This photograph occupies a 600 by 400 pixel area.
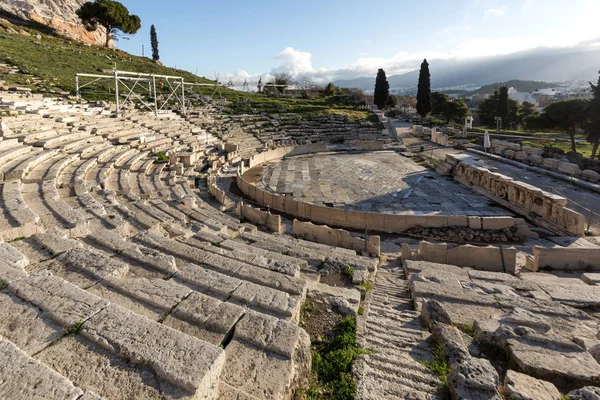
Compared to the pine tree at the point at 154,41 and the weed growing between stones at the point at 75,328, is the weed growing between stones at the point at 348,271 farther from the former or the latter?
the pine tree at the point at 154,41

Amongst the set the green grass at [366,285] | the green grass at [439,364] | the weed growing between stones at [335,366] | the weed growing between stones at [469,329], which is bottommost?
the green grass at [366,285]

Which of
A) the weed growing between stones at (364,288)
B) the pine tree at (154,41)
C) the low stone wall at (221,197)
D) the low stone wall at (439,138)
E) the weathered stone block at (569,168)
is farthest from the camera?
the pine tree at (154,41)

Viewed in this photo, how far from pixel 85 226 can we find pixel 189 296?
3922 mm

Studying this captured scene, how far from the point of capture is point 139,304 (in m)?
4.06

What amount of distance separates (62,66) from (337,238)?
39174 millimetres

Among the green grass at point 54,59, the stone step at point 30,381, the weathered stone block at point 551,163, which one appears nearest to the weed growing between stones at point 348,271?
the stone step at point 30,381

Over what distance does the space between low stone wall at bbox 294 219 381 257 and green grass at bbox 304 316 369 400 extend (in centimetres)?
536

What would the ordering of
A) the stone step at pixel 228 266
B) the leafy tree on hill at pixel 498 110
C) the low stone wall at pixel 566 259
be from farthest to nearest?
the leafy tree on hill at pixel 498 110 < the low stone wall at pixel 566 259 < the stone step at pixel 228 266

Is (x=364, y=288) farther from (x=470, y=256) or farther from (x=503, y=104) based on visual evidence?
(x=503, y=104)

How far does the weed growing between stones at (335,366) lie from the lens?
3.34 m

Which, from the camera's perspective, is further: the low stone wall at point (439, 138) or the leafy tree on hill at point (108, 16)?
the leafy tree on hill at point (108, 16)

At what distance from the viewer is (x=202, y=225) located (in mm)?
9547

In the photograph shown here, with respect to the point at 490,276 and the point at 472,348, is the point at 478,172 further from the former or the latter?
the point at 472,348

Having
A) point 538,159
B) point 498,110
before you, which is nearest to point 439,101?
point 498,110
